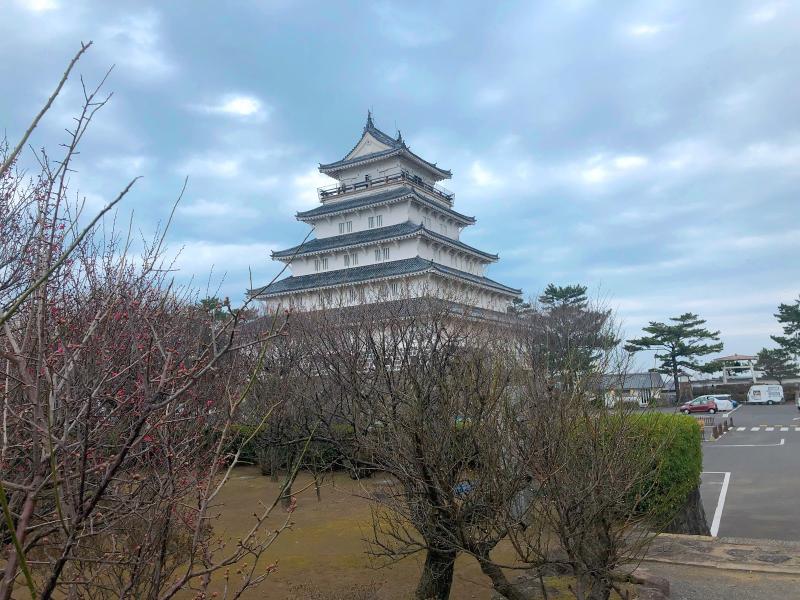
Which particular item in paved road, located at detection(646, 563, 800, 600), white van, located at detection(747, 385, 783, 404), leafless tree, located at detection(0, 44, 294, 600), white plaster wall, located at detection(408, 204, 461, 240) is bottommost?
paved road, located at detection(646, 563, 800, 600)

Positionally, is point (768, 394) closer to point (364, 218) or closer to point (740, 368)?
point (740, 368)

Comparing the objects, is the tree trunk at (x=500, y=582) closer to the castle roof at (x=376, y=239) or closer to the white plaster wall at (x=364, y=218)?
the castle roof at (x=376, y=239)

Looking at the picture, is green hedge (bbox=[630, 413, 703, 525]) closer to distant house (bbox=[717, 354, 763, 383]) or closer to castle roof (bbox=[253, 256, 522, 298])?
castle roof (bbox=[253, 256, 522, 298])

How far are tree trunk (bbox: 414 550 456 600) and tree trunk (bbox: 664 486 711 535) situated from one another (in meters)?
5.07

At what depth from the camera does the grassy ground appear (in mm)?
7992

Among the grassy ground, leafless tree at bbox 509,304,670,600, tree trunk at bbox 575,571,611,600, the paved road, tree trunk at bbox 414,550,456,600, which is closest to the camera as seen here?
leafless tree at bbox 509,304,670,600

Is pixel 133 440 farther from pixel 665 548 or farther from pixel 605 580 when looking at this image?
pixel 665 548

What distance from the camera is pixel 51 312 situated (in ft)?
13.3

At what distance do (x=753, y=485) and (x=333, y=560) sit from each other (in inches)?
482

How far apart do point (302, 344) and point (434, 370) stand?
787cm

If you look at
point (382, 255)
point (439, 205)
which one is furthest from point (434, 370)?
point (439, 205)

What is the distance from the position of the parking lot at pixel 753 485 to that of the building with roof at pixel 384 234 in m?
13.5

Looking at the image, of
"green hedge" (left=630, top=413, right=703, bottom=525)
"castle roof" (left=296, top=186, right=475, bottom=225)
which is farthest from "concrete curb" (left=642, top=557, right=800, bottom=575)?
"castle roof" (left=296, top=186, right=475, bottom=225)

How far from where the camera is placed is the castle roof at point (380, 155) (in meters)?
36.5
